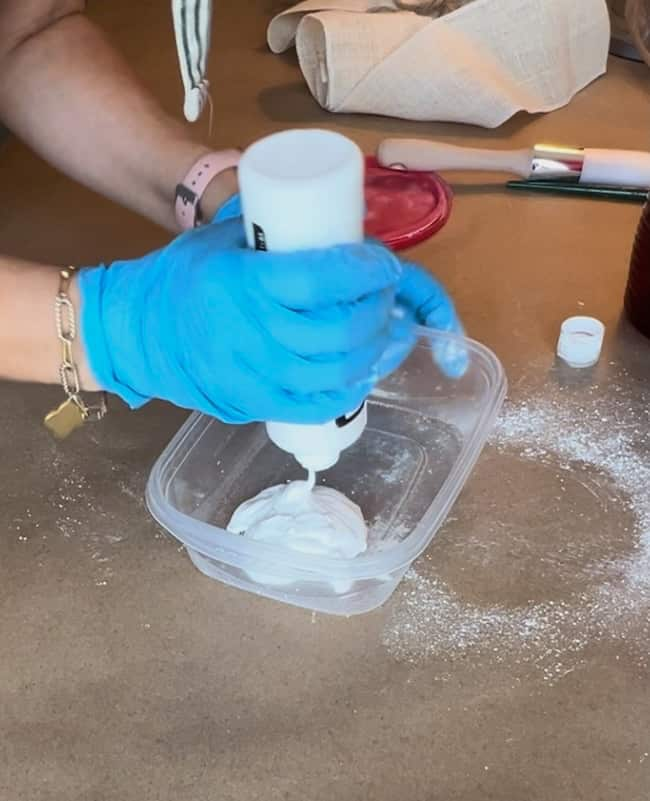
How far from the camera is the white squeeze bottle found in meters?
0.52

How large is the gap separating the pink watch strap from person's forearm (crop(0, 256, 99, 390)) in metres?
0.19

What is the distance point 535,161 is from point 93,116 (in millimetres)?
486

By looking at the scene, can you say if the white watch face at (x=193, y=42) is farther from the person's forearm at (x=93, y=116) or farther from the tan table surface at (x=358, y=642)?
the tan table surface at (x=358, y=642)

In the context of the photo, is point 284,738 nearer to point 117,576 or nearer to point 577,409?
point 117,576

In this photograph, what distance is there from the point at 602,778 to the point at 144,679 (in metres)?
0.30

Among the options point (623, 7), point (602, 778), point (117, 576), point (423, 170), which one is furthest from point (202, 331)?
point (623, 7)

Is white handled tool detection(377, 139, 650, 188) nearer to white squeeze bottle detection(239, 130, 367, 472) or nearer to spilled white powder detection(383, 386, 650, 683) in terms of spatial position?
spilled white powder detection(383, 386, 650, 683)

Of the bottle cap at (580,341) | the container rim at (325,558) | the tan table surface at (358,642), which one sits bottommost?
the tan table surface at (358,642)

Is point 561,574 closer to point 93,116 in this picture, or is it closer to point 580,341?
point 580,341

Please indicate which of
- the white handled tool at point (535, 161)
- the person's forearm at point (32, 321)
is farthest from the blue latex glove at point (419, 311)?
the white handled tool at point (535, 161)

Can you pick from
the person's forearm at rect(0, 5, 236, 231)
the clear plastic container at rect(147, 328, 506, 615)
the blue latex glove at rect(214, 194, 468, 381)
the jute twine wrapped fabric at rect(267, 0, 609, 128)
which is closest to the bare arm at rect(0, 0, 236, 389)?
the person's forearm at rect(0, 5, 236, 231)

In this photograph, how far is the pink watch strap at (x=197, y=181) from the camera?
0.83 meters

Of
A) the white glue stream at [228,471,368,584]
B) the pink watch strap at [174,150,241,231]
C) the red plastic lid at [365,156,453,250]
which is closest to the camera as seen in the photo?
the white glue stream at [228,471,368,584]

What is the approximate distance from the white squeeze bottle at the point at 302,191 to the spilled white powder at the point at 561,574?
11.4 inches
